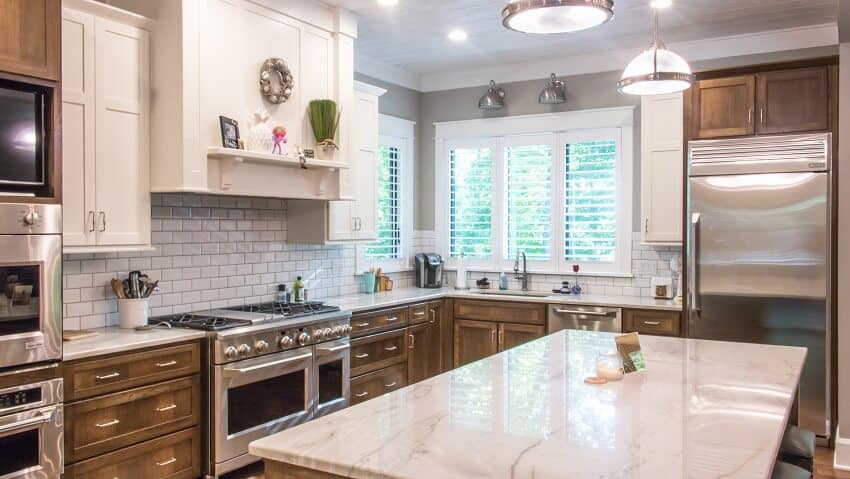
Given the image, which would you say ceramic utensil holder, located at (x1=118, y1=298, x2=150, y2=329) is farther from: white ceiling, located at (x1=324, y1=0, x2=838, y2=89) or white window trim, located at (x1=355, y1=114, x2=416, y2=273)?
white window trim, located at (x1=355, y1=114, x2=416, y2=273)

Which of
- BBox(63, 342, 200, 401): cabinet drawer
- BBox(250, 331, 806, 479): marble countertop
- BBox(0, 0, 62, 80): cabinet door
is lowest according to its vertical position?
BBox(63, 342, 200, 401): cabinet drawer

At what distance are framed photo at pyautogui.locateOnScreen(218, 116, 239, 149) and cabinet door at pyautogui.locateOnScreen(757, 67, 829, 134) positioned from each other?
345cm

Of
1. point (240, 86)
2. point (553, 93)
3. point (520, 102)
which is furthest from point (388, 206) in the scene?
point (240, 86)

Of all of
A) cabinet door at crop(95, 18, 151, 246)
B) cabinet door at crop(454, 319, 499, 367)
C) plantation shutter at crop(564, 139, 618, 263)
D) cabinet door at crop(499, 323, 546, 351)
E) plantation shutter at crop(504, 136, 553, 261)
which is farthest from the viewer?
plantation shutter at crop(504, 136, 553, 261)

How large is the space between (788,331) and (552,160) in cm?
243

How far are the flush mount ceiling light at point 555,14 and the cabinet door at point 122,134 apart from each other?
231 centimetres

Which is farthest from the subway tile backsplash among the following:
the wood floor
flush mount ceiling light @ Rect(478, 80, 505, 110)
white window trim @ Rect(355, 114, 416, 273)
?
flush mount ceiling light @ Rect(478, 80, 505, 110)

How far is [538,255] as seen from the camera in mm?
6258

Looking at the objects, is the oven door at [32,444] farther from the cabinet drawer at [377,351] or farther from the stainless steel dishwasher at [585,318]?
the stainless steel dishwasher at [585,318]

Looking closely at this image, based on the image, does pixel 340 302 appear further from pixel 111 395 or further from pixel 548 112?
pixel 548 112

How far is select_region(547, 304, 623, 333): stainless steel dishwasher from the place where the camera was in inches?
207

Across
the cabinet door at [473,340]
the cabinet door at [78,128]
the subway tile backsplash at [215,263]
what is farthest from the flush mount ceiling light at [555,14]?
the cabinet door at [473,340]

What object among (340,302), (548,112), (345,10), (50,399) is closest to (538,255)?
(548,112)

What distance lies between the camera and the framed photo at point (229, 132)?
3.91m
